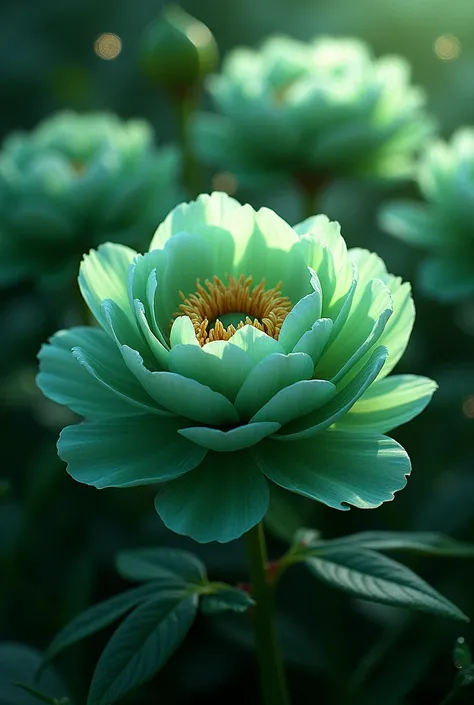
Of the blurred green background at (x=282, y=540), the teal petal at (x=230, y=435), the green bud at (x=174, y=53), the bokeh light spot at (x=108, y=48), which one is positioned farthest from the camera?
the bokeh light spot at (x=108, y=48)

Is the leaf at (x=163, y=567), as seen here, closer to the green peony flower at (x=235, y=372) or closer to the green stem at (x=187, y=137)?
the green peony flower at (x=235, y=372)

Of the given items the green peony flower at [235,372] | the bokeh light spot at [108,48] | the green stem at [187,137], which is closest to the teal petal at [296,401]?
the green peony flower at [235,372]

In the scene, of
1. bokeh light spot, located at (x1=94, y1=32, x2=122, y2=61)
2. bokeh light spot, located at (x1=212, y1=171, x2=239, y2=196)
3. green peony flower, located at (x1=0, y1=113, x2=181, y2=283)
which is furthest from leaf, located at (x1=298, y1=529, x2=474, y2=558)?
bokeh light spot, located at (x1=94, y1=32, x2=122, y2=61)

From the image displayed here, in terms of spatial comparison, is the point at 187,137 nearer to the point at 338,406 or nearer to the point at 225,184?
the point at 225,184

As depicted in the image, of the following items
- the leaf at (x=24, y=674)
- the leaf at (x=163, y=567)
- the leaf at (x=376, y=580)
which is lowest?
the leaf at (x=24, y=674)

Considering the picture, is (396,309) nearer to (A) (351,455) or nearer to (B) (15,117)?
(A) (351,455)

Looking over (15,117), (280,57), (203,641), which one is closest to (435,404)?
(203,641)

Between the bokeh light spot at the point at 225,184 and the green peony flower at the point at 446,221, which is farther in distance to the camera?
the bokeh light spot at the point at 225,184
